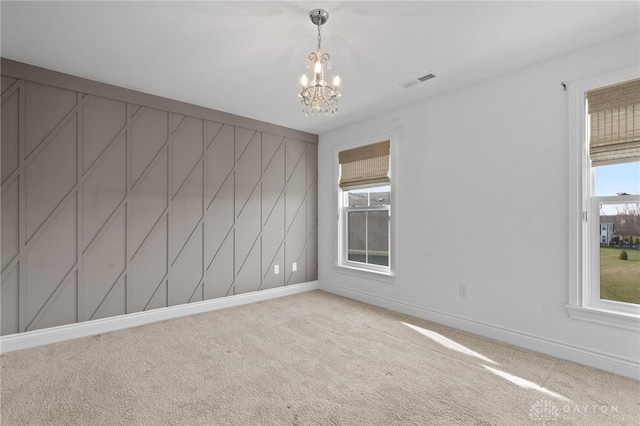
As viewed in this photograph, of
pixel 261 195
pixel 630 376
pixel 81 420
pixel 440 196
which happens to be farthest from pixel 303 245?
pixel 630 376

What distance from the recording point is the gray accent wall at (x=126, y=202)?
274 centimetres

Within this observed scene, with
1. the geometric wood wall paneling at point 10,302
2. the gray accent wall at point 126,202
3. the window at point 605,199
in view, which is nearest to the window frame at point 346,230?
the gray accent wall at point 126,202

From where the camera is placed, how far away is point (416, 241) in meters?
3.58

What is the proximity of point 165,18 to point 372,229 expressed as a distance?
322 cm

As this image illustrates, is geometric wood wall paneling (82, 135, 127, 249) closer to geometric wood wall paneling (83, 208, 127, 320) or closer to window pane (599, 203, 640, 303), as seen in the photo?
geometric wood wall paneling (83, 208, 127, 320)

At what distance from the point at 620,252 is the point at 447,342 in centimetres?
153

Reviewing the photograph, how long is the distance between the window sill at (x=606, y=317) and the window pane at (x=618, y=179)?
91 centimetres

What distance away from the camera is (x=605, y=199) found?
2408mm

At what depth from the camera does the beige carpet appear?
183 centimetres

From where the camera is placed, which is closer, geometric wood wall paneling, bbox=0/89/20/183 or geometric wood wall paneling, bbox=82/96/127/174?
geometric wood wall paneling, bbox=0/89/20/183

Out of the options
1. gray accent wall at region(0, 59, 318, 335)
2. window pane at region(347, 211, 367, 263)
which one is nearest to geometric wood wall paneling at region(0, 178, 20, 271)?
gray accent wall at region(0, 59, 318, 335)

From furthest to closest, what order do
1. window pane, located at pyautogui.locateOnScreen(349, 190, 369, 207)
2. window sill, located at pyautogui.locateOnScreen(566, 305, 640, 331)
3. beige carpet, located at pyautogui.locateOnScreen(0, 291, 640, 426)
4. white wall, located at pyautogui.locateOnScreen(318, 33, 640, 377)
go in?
1. window pane, located at pyautogui.locateOnScreen(349, 190, 369, 207)
2. white wall, located at pyautogui.locateOnScreen(318, 33, 640, 377)
3. window sill, located at pyautogui.locateOnScreen(566, 305, 640, 331)
4. beige carpet, located at pyautogui.locateOnScreen(0, 291, 640, 426)

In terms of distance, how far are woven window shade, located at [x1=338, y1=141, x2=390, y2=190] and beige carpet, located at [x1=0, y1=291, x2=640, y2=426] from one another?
6.31ft

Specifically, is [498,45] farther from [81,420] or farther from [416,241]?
[81,420]
